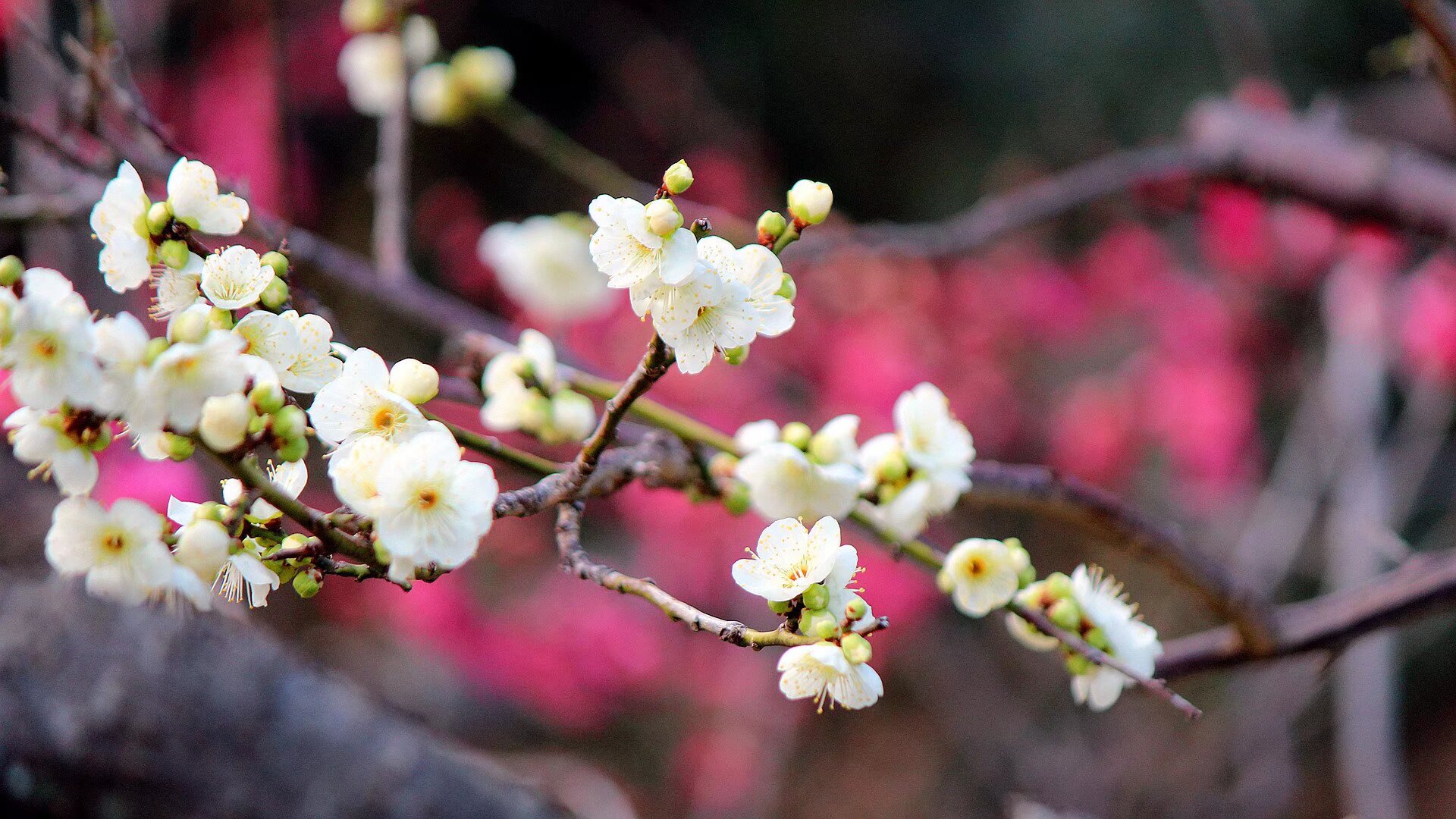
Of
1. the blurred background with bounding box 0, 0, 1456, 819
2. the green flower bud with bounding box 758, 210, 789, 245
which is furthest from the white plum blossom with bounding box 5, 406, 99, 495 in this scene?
the blurred background with bounding box 0, 0, 1456, 819

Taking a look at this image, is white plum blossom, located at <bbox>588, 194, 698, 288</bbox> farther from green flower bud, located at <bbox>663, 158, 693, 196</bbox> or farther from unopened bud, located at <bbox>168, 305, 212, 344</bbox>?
unopened bud, located at <bbox>168, 305, 212, 344</bbox>

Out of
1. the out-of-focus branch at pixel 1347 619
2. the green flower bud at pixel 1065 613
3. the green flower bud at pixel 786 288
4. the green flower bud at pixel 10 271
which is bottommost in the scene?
the green flower bud at pixel 10 271

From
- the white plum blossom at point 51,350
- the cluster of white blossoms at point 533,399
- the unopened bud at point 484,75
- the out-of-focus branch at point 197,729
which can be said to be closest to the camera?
the white plum blossom at point 51,350

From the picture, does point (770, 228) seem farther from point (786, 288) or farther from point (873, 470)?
point (873, 470)

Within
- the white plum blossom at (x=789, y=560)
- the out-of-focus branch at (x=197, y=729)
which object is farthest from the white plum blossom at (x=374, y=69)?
the white plum blossom at (x=789, y=560)

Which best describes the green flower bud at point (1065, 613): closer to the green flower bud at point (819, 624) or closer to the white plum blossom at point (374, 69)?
the green flower bud at point (819, 624)

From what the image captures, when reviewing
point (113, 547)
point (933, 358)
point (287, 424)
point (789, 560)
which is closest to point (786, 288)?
point (789, 560)
